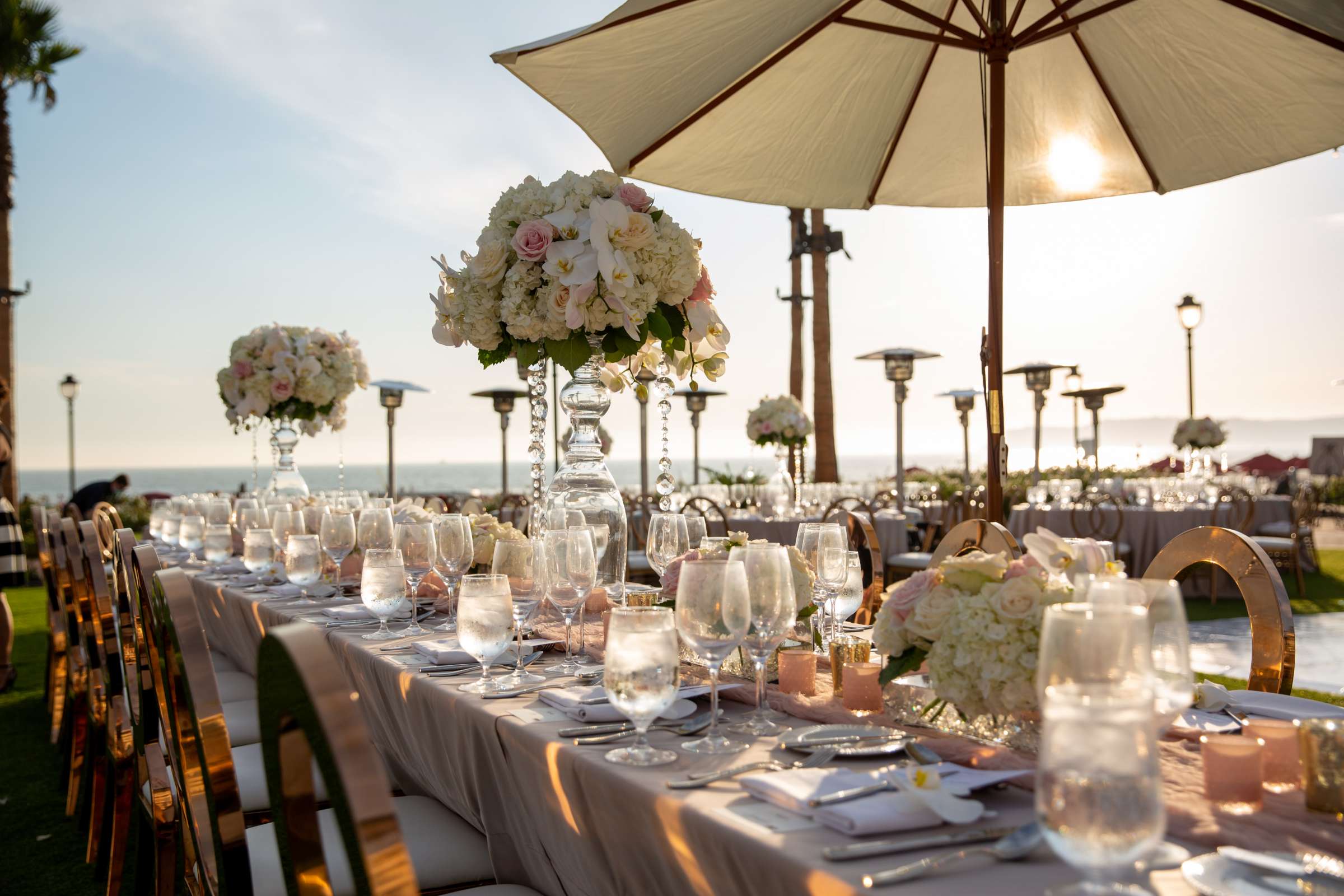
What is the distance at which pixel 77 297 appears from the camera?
36.6 meters

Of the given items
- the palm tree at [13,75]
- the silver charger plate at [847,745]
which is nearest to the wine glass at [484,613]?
the silver charger plate at [847,745]

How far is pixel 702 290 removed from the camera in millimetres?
2793

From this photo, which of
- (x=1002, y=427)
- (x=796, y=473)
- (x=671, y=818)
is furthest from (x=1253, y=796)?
(x=796, y=473)

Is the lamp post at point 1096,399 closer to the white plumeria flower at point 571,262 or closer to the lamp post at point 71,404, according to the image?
the white plumeria flower at point 571,262

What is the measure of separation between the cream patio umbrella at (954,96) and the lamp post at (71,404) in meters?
16.6

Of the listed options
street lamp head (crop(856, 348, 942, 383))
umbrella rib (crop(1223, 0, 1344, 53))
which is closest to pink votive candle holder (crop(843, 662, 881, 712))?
umbrella rib (crop(1223, 0, 1344, 53))

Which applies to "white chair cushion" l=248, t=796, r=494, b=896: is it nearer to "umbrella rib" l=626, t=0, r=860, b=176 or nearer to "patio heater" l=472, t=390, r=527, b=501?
"umbrella rib" l=626, t=0, r=860, b=176

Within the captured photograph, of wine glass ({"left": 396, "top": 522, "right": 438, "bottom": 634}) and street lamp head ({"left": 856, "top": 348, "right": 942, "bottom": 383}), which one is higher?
street lamp head ({"left": 856, "top": 348, "right": 942, "bottom": 383})

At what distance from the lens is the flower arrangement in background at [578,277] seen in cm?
254

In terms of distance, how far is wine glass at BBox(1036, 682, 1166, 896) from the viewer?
0.72m

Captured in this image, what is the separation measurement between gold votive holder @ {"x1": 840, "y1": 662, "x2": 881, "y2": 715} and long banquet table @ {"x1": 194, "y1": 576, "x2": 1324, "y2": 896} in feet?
0.67

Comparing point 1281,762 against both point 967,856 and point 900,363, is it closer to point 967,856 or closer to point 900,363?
point 967,856

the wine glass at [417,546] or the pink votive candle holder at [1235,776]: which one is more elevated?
the wine glass at [417,546]

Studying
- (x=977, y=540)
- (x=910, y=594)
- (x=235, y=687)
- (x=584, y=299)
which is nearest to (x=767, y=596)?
(x=910, y=594)
